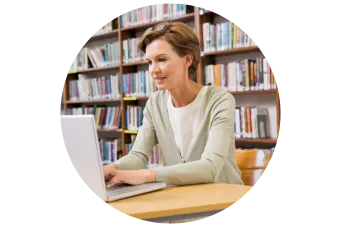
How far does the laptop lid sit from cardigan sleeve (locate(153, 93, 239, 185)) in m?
0.22

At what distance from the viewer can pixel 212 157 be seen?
1010mm

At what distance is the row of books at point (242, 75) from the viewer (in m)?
2.37

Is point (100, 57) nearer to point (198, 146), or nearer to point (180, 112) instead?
point (180, 112)

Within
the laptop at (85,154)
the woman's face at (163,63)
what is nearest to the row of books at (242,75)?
the woman's face at (163,63)

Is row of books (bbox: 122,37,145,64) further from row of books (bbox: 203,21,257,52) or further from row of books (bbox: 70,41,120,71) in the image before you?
row of books (bbox: 203,21,257,52)

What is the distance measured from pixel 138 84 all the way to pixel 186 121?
195cm

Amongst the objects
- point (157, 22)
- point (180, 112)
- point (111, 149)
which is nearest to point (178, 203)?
point (180, 112)

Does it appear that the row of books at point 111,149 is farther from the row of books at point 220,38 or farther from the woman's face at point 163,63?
the woman's face at point 163,63

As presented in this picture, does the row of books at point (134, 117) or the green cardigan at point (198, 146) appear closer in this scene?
the green cardigan at point (198, 146)

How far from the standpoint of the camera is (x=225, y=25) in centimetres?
250

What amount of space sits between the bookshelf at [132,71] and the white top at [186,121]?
116 centimetres

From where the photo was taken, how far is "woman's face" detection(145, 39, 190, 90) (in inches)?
47.8

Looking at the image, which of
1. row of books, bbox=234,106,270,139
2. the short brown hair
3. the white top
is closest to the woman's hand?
the white top

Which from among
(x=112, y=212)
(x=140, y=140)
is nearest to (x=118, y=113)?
(x=140, y=140)
